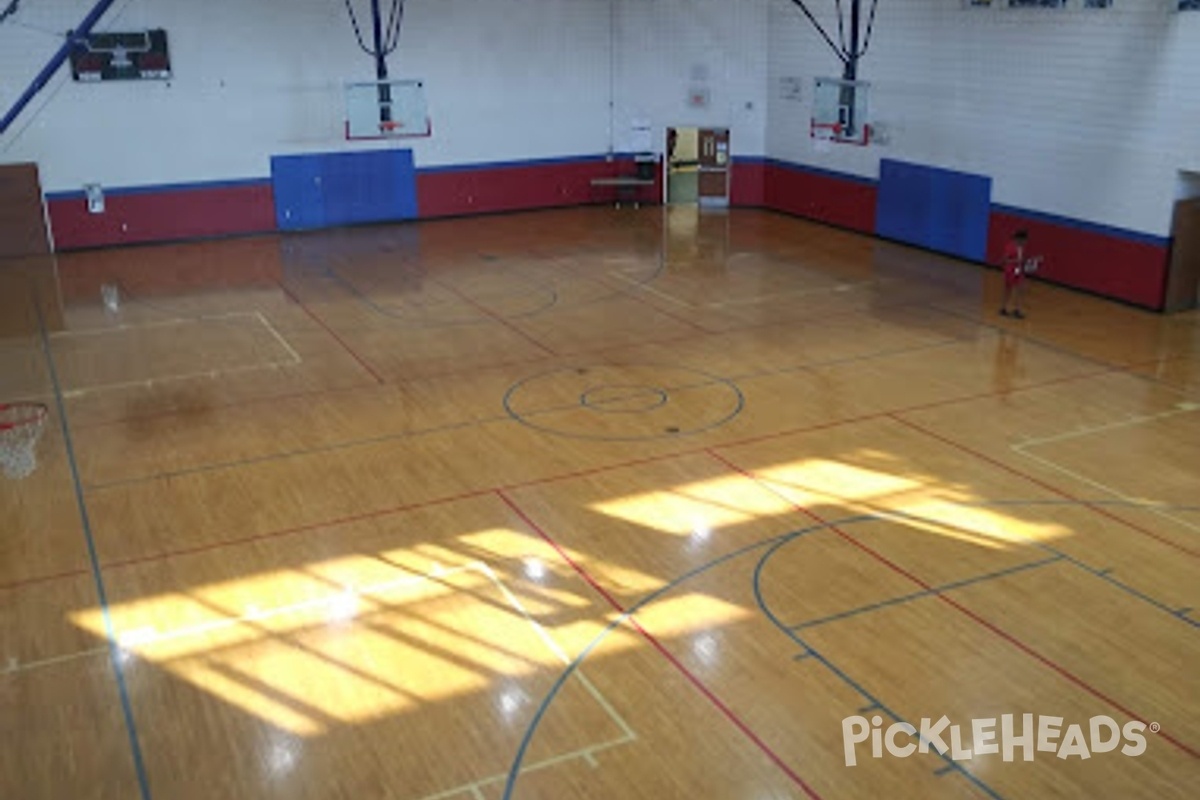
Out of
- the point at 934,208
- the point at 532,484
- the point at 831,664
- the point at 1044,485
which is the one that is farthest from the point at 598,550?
the point at 934,208

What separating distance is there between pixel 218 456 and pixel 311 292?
310 inches

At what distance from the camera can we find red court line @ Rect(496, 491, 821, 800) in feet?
25.1

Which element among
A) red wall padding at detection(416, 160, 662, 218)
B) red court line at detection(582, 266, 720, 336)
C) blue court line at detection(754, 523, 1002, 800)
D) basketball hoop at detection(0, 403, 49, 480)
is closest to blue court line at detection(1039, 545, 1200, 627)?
blue court line at detection(754, 523, 1002, 800)

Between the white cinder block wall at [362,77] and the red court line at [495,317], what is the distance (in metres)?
7.01

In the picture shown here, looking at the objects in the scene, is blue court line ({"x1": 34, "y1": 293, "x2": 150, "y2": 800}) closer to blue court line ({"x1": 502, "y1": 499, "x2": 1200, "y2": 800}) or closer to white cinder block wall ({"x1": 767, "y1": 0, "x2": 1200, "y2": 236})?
blue court line ({"x1": 502, "y1": 499, "x2": 1200, "y2": 800})

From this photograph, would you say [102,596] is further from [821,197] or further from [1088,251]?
[821,197]

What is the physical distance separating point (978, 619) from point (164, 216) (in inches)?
812

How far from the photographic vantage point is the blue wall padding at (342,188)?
25.4m

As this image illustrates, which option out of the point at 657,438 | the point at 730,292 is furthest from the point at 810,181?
the point at 657,438

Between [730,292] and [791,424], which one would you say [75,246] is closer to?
[730,292]

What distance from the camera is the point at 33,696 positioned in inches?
336

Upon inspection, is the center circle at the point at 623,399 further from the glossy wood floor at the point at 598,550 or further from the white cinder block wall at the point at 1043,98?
the white cinder block wall at the point at 1043,98

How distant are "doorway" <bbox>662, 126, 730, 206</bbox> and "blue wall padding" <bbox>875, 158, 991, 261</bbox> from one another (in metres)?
4.94

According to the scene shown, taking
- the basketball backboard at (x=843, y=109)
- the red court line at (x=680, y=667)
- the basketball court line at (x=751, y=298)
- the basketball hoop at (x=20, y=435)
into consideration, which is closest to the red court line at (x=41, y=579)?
the basketball hoop at (x=20, y=435)
